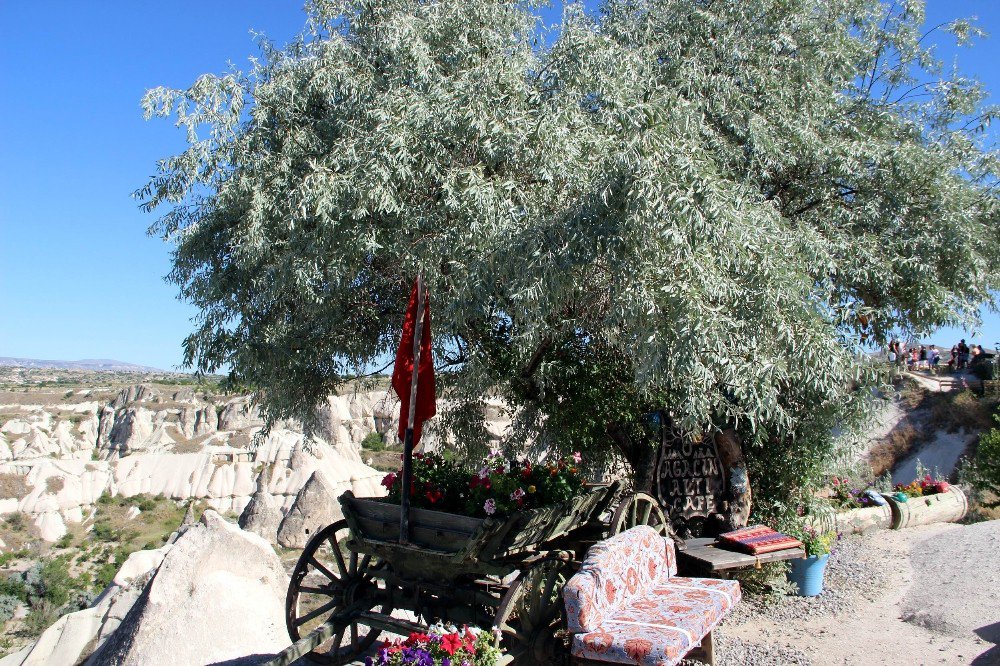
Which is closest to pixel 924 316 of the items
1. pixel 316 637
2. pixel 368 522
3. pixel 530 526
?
pixel 530 526

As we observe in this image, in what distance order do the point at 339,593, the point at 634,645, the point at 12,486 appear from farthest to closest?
the point at 12,486 < the point at 339,593 < the point at 634,645

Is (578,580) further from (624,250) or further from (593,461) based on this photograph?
(593,461)

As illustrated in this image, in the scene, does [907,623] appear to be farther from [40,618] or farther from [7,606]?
[7,606]

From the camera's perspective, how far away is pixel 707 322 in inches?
189

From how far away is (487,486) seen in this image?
16.5 feet

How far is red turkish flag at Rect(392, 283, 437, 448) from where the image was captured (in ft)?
16.8

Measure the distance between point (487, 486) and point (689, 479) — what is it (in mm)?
3216

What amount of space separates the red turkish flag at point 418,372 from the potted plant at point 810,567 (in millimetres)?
4475

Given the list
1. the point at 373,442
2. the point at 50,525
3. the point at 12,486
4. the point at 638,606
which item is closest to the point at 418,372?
→ the point at 638,606

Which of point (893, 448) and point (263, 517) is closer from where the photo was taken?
point (263, 517)

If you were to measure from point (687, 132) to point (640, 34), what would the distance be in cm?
298

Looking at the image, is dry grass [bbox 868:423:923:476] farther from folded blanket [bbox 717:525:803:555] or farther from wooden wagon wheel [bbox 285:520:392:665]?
wooden wagon wheel [bbox 285:520:392:665]

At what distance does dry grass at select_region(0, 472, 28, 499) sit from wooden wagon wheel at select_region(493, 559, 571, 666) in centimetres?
4140

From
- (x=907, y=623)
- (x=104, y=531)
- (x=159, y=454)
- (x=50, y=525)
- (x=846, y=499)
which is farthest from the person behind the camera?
(x=159, y=454)
